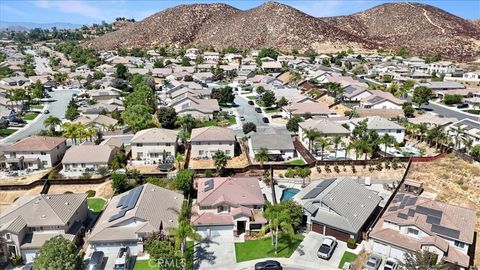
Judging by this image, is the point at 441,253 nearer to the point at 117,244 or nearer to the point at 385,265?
the point at 385,265

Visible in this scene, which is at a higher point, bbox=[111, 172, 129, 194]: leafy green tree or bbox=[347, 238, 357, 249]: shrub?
bbox=[111, 172, 129, 194]: leafy green tree

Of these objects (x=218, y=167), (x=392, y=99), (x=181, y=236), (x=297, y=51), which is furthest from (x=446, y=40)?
(x=181, y=236)

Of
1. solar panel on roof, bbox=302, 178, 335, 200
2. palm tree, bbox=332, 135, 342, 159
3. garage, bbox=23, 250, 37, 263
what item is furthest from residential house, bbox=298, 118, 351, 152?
garage, bbox=23, 250, 37, 263

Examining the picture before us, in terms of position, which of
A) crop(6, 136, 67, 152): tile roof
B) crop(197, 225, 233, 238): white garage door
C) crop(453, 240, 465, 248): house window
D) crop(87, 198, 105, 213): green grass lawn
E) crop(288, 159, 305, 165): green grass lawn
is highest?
crop(6, 136, 67, 152): tile roof

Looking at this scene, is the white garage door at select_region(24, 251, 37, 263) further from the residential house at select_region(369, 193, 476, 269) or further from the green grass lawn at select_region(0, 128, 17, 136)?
the green grass lawn at select_region(0, 128, 17, 136)

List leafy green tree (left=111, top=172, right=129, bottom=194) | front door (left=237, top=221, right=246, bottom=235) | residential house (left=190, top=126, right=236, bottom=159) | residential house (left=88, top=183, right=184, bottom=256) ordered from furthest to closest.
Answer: residential house (left=190, top=126, right=236, bottom=159) → leafy green tree (left=111, top=172, right=129, bottom=194) → front door (left=237, top=221, right=246, bottom=235) → residential house (left=88, top=183, right=184, bottom=256)
